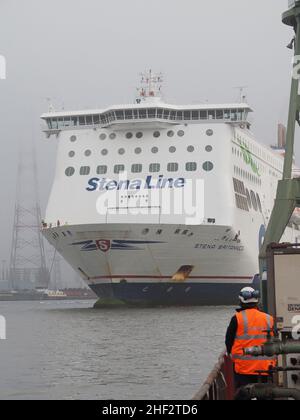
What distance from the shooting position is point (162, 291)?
131 ft

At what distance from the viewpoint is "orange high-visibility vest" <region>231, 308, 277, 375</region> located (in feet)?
26.0

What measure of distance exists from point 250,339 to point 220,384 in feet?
5.13

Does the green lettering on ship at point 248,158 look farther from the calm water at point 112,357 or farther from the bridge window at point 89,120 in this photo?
the calm water at point 112,357

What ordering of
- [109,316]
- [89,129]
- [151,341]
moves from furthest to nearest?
[89,129]
[109,316]
[151,341]

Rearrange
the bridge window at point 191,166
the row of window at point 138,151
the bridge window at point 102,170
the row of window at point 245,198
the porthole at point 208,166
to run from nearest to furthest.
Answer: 1. the bridge window at point 191,166
2. the porthole at point 208,166
3. the row of window at point 138,151
4. the bridge window at point 102,170
5. the row of window at point 245,198

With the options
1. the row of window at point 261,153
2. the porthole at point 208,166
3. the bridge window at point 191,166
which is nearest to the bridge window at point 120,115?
the bridge window at point 191,166

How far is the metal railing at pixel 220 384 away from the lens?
8.05 metres

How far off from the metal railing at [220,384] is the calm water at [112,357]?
4100 millimetres

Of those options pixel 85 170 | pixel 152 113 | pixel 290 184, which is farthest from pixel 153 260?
pixel 290 184

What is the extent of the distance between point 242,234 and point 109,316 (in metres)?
11.2
